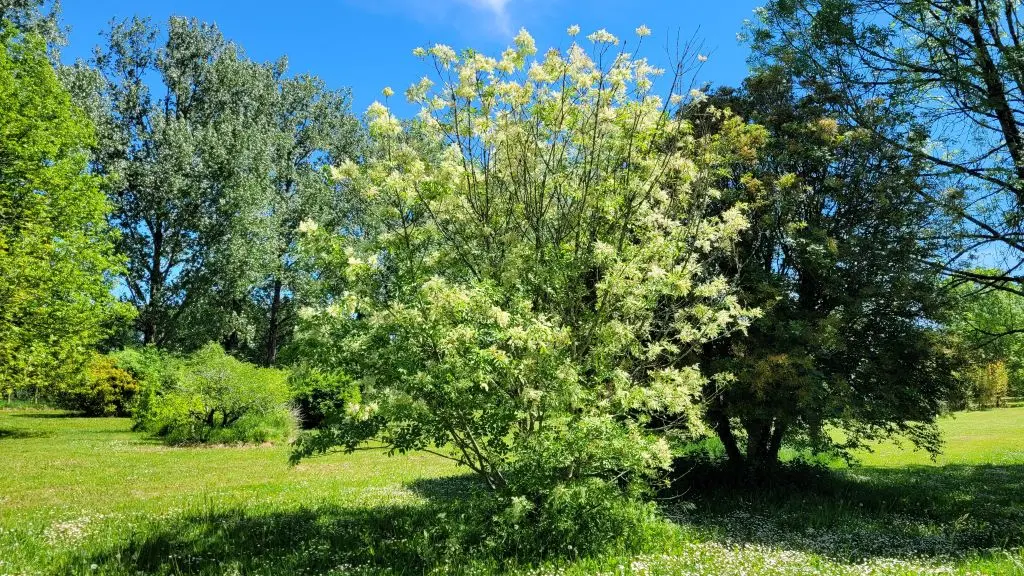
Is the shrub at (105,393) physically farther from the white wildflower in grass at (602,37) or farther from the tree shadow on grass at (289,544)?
the white wildflower in grass at (602,37)

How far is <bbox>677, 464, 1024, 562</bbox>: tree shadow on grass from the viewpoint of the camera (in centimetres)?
769

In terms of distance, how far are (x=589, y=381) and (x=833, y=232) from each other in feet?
21.5

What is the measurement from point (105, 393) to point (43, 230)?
721 inches

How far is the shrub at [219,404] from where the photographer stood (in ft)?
67.2

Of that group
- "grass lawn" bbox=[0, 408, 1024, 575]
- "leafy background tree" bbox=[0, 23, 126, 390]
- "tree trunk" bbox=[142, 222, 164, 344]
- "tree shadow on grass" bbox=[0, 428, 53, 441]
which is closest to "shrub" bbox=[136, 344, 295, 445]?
"leafy background tree" bbox=[0, 23, 126, 390]

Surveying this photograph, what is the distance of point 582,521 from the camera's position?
6.97m

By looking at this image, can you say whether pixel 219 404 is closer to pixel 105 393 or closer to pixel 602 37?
pixel 105 393

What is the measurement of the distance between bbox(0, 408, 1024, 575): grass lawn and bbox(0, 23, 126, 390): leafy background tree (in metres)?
4.00

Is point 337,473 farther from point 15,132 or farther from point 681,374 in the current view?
point 15,132

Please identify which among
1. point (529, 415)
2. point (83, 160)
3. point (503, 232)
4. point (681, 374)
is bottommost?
point (529, 415)

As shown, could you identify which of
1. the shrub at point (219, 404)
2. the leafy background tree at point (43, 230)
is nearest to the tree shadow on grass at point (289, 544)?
the leafy background tree at point (43, 230)

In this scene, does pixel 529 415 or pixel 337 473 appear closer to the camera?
pixel 529 415

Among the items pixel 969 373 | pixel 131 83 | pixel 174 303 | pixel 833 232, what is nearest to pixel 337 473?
pixel 833 232

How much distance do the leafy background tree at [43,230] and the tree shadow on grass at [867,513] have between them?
18.0 meters
